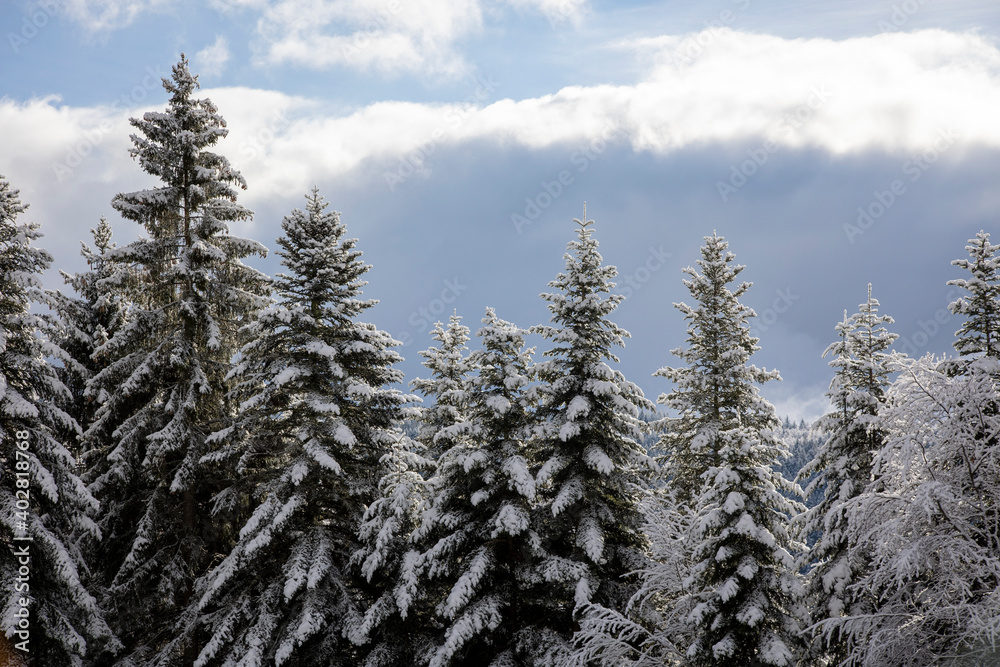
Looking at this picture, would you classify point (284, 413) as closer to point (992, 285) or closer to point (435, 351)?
point (435, 351)

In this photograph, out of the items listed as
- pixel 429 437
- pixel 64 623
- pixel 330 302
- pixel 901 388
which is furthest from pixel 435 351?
pixel 901 388

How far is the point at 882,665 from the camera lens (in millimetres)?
10758

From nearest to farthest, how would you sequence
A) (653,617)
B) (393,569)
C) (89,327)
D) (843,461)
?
(653,617) < (393,569) < (843,461) < (89,327)

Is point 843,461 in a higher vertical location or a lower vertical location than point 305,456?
higher

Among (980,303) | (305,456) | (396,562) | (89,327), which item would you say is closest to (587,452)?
(396,562)

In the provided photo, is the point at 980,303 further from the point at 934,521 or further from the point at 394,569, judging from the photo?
the point at 394,569

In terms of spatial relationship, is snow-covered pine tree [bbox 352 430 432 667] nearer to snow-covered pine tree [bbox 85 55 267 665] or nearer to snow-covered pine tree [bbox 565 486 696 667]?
snow-covered pine tree [bbox 565 486 696 667]

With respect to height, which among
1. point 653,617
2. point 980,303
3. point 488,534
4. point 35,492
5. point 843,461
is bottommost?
point 35,492

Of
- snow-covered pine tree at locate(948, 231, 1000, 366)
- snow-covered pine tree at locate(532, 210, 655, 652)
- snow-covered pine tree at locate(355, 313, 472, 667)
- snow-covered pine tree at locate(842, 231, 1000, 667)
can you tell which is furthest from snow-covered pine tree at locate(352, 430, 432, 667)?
snow-covered pine tree at locate(948, 231, 1000, 366)

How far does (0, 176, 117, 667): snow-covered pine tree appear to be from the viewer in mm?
15820

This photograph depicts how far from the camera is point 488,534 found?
16.8 metres

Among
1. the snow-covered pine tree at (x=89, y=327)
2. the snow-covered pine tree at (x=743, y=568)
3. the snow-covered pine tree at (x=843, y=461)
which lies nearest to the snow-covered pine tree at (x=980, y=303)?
the snow-covered pine tree at (x=843, y=461)

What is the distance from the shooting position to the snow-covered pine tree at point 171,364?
18750 millimetres

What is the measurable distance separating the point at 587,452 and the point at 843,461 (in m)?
8.25
